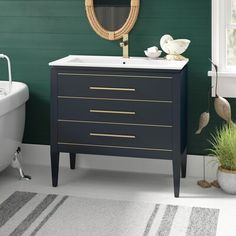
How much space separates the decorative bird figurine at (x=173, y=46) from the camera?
4012 millimetres

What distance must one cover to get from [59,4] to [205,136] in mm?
1472

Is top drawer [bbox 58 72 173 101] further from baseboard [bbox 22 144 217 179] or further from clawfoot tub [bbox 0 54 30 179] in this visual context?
baseboard [bbox 22 144 217 179]

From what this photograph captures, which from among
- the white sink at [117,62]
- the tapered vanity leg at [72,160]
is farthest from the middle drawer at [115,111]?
the tapered vanity leg at [72,160]

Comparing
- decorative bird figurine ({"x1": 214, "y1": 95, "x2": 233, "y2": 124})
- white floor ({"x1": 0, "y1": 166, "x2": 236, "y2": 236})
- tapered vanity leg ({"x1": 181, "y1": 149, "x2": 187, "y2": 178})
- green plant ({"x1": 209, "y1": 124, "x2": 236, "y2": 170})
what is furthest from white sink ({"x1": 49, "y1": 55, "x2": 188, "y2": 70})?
white floor ({"x1": 0, "y1": 166, "x2": 236, "y2": 236})

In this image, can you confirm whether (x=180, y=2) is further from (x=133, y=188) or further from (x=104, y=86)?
(x=133, y=188)

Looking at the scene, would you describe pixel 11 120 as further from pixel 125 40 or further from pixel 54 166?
pixel 125 40

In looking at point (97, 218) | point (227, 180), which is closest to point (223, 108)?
point (227, 180)

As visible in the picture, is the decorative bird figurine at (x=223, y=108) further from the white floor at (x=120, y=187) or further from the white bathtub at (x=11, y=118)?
the white bathtub at (x=11, y=118)

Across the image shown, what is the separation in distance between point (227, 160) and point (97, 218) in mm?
985

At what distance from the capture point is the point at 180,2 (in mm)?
4117

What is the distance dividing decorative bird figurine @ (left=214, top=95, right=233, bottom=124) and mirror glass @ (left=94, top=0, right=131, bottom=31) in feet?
2.98

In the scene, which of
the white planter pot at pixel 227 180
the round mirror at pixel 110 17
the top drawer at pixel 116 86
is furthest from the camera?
the round mirror at pixel 110 17

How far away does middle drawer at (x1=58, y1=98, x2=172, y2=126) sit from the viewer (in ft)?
12.5

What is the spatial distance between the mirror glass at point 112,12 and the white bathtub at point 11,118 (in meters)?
0.77
